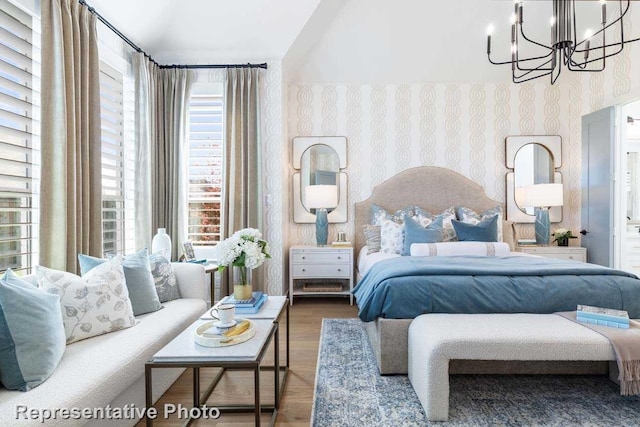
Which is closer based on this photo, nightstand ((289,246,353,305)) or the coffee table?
the coffee table

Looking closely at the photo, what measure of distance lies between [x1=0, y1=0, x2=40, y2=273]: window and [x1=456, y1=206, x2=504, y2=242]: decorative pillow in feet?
12.6

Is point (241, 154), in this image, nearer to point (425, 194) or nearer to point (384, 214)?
point (384, 214)

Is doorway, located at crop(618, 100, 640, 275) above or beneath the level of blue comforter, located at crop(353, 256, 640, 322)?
above

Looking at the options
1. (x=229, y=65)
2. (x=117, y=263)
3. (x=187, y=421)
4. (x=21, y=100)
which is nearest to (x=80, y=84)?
(x=21, y=100)

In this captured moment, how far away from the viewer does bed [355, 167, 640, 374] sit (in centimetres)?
233

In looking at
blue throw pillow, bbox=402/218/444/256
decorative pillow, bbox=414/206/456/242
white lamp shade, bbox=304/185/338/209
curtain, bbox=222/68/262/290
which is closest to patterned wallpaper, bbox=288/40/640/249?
white lamp shade, bbox=304/185/338/209

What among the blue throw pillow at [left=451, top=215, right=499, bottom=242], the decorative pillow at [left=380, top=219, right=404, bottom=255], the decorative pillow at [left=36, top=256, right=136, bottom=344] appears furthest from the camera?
the decorative pillow at [left=380, top=219, right=404, bottom=255]

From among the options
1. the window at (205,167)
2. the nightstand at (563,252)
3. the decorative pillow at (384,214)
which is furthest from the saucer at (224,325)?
the nightstand at (563,252)

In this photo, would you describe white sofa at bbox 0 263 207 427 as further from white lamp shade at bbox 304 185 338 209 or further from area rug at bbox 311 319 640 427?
white lamp shade at bbox 304 185 338 209

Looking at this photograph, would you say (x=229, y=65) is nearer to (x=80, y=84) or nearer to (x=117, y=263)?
(x=80, y=84)

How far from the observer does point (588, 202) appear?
13.9ft

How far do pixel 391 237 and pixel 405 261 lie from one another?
40.4 inches

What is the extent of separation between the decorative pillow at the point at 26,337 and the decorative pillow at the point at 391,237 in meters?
2.91

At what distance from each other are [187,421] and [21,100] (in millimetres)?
2078
